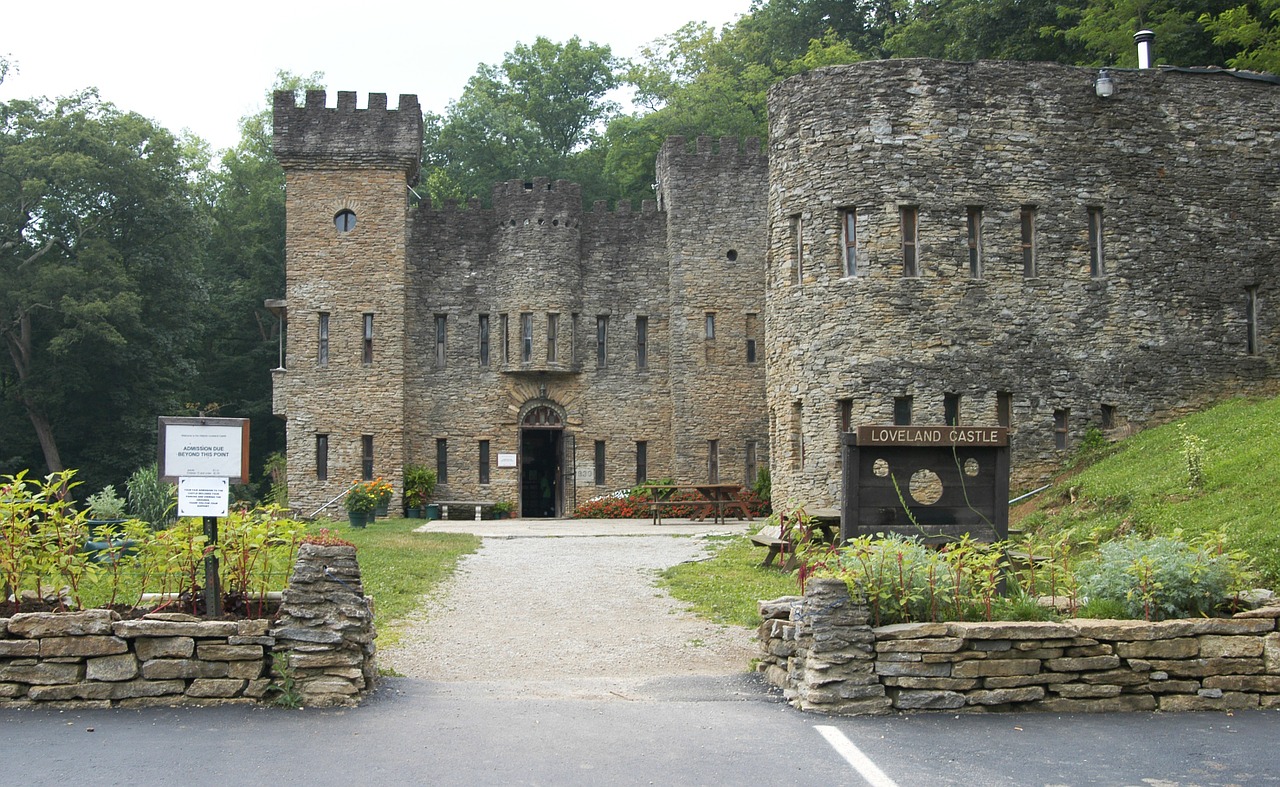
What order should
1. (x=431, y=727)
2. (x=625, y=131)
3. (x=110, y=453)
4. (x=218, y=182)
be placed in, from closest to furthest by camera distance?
(x=431, y=727), (x=110, y=453), (x=625, y=131), (x=218, y=182)

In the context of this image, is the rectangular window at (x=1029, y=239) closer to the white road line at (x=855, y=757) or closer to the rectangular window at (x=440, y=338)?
the white road line at (x=855, y=757)

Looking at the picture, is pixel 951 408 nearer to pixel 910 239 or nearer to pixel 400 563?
pixel 910 239

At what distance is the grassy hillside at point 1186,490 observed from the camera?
1211 centimetres

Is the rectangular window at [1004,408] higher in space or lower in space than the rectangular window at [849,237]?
lower

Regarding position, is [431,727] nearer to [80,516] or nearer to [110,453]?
[80,516]

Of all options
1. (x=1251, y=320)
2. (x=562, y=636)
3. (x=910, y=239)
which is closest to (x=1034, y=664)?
(x=562, y=636)

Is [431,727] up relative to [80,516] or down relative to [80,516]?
down

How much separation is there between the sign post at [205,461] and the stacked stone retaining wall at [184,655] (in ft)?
1.84

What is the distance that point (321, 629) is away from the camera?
7797mm

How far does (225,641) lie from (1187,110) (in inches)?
765

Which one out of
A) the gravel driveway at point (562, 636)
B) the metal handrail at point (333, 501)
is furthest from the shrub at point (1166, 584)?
the metal handrail at point (333, 501)

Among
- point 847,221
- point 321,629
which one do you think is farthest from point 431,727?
point 847,221

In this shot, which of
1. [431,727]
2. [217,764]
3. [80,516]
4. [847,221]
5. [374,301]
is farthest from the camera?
[374,301]

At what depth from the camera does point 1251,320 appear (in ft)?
71.8
